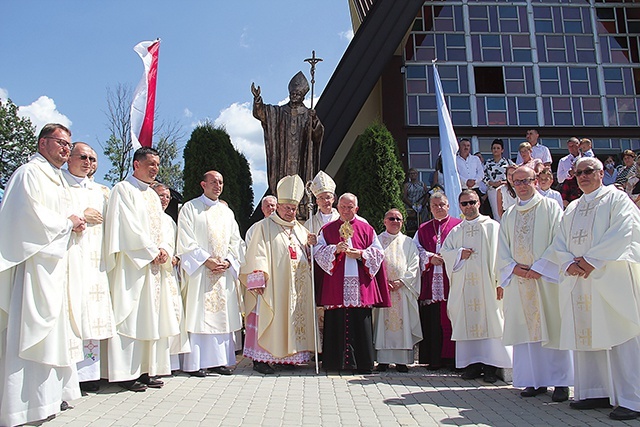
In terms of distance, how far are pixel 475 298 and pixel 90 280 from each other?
394 centimetres

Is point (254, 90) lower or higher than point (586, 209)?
higher

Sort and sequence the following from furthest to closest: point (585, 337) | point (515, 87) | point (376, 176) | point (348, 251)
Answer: point (515, 87)
point (376, 176)
point (348, 251)
point (585, 337)

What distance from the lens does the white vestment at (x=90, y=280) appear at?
5004 mm

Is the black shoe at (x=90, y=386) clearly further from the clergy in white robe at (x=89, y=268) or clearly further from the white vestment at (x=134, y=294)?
the white vestment at (x=134, y=294)

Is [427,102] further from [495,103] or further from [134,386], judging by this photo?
[134,386]

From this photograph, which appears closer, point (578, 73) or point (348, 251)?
point (348, 251)

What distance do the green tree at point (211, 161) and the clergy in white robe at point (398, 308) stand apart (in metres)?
5.16

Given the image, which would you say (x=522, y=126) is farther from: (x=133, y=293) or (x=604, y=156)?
(x=133, y=293)

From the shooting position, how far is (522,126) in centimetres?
1399

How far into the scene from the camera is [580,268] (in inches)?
191

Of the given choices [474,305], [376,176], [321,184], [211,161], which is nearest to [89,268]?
[321,184]

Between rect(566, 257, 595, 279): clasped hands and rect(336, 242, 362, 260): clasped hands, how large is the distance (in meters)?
2.43

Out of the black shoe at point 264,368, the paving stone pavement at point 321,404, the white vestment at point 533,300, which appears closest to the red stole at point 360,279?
the paving stone pavement at point 321,404

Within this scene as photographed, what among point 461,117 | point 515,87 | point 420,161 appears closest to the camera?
point 420,161
